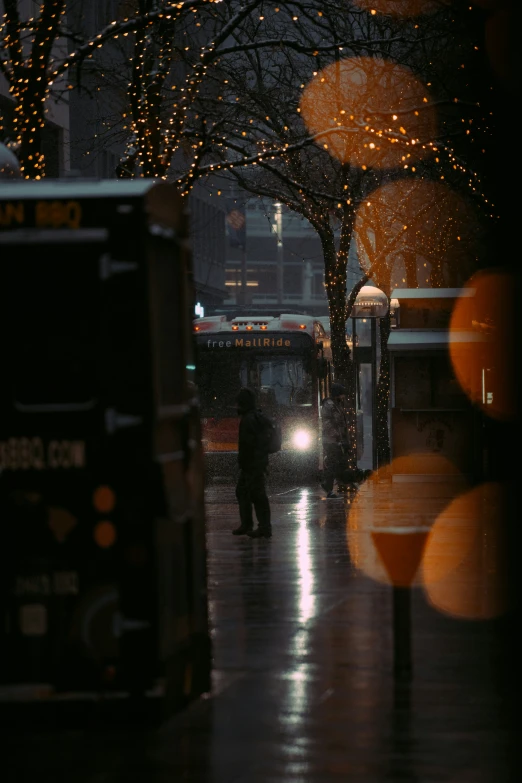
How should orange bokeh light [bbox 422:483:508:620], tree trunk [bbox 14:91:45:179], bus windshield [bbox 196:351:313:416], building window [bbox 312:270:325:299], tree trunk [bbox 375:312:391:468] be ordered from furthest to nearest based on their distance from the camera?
building window [bbox 312:270:325:299] → tree trunk [bbox 375:312:391:468] → bus windshield [bbox 196:351:313:416] → tree trunk [bbox 14:91:45:179] → orange bokeh light [bbox 422:483:508:620]

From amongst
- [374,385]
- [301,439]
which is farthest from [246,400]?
[374,385]

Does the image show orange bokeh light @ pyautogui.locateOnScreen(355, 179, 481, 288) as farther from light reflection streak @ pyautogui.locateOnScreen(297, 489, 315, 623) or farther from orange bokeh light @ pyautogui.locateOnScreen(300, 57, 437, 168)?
light reflection streak @ pyautogui.locateOnScreen(297, 489, 315, 623)

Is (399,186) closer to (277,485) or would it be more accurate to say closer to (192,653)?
(277,485)

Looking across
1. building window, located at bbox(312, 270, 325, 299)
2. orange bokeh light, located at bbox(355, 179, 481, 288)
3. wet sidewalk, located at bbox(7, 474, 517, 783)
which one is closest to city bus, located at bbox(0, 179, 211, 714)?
wet sidewalk, located at bbox(7, 474, 517, 783)

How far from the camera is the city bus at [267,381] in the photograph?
34.4 m

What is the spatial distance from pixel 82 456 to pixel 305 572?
339 inches

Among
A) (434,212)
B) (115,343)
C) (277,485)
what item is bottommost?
(277,485)

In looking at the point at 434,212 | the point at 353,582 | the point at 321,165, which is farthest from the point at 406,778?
the point at 434,212

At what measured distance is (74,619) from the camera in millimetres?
7590

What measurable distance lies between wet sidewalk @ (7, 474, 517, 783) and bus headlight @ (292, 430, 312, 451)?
17.6 m

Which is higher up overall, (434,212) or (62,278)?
(434,212)

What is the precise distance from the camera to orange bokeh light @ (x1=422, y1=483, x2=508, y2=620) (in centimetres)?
1331

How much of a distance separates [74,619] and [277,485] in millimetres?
27171

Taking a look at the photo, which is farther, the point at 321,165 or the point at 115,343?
the point at 321,165
